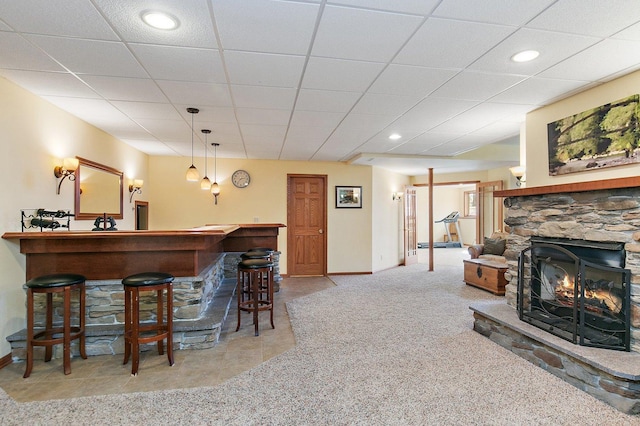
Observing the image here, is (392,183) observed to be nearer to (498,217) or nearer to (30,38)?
(498,217)

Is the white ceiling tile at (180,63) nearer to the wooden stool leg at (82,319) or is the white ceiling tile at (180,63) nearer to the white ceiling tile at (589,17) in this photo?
the wooden stool leg at (82,319)

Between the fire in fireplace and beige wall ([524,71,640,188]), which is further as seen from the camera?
beige wall ([524,71,640,188])

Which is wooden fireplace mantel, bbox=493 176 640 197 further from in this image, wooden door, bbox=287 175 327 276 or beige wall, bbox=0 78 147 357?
beige wall, bbox=0 78 147 357

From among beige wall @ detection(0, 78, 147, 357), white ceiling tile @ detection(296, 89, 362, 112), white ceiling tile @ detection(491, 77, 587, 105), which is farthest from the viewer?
white ceiling tile @ detection(296, 89, 362, 112)

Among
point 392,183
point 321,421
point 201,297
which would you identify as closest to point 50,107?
point 201,297

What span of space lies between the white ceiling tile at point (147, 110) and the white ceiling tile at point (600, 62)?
3.62 m

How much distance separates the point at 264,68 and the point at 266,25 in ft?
1.92

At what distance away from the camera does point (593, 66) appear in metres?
2.44

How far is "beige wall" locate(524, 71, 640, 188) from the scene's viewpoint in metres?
2.59

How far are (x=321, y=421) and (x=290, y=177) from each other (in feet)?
16.8

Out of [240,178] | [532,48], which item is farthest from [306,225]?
[532,48]

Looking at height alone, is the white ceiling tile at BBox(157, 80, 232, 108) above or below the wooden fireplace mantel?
above

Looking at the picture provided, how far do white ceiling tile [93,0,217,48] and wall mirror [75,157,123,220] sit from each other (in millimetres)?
2347

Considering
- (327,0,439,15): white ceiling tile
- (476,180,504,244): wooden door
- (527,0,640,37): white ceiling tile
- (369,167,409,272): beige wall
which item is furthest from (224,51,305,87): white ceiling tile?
(476,180,504,244): wooden door
